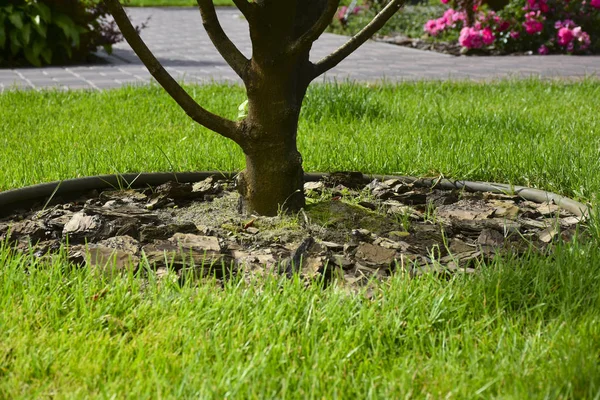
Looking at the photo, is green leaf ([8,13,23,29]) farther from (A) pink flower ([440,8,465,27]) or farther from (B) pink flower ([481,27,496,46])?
(A) pink flower ([440,8,465,27])

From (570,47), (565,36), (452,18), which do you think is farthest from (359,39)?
(452,18)

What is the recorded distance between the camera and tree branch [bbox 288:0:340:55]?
104 inches

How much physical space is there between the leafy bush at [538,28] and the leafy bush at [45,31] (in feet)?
16.7

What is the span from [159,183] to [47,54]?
6.56 meters

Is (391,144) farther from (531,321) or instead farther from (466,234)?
(531,321)

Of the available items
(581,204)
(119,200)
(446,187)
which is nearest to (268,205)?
(119,200)

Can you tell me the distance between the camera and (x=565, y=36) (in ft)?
36.3

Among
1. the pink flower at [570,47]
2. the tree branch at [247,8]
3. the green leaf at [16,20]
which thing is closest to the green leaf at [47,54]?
the green leaf at [16,20]

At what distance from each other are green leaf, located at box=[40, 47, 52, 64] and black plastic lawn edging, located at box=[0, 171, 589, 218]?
6.47m

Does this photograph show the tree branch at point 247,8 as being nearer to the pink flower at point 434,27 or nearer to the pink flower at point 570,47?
the pink flower at point 570,47

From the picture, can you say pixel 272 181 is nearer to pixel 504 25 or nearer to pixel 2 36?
pixel 2 36

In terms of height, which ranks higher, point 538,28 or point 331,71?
point 538,28

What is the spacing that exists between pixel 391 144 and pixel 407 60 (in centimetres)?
626

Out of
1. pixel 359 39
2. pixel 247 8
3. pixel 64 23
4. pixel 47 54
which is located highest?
pixel 247 8
